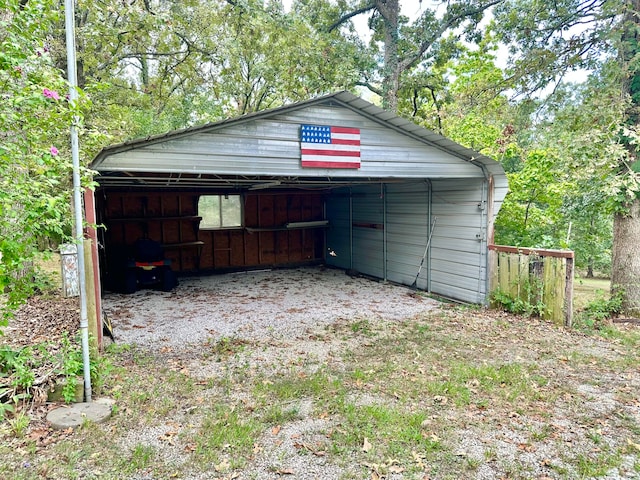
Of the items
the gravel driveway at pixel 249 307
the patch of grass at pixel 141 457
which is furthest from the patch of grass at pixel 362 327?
the patch of grass at pixel 141 457

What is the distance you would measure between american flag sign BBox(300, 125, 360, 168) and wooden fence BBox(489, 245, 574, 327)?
2957mm

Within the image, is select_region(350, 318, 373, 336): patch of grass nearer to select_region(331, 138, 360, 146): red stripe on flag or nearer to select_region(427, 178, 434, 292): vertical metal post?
select_region(427, 178, 434, 292): vertical metal post

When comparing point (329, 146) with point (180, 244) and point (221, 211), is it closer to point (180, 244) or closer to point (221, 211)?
point (180, 244)

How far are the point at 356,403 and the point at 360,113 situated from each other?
13.7 feet

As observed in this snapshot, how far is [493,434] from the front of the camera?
2930mm

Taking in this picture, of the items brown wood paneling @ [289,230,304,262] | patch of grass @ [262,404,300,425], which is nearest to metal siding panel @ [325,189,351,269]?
brown wood paneling @ [289,230,304,262]

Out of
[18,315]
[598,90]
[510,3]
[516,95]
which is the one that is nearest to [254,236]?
[18,315]

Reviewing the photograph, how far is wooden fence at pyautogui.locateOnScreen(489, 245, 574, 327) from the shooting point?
5629mm

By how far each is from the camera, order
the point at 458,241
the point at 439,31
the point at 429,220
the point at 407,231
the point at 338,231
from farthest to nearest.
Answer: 1. the point at 439,31
2. the point at 338,231
3. the point at 407,231
4. the point at 429,220
5. the point at 458,241

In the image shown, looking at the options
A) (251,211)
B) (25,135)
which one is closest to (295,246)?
(251,211)

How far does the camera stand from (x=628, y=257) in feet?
21.3

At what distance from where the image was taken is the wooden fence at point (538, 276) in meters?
5.63

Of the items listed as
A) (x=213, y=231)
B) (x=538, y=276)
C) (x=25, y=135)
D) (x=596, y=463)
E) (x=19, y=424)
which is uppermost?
(x=25, y=135)

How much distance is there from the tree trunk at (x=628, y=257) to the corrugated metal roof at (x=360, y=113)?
216 centimetres
